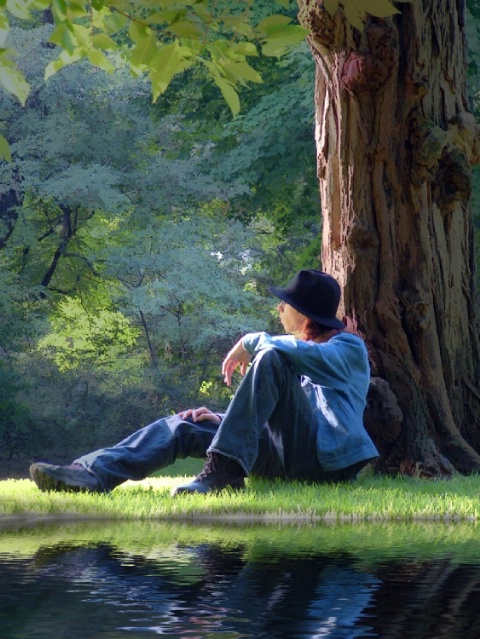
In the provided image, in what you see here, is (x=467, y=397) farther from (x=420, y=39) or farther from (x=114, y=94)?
(x=114, y=94)

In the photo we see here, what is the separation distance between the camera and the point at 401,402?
7691 millimetres

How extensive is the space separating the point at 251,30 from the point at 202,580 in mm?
1944

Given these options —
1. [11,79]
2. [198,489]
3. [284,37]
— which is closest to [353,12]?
[284,37]

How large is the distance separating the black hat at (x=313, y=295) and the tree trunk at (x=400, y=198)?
3.12 ft

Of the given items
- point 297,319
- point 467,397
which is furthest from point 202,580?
point 467,397

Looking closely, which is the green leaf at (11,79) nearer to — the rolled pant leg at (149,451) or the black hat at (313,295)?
the rolled pant leg at (149,451)

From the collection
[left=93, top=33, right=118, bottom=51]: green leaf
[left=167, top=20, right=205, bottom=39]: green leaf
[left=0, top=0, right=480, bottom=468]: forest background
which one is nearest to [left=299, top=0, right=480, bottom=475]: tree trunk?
[left=93, top=33, right=118, bottom=51]: green leaf

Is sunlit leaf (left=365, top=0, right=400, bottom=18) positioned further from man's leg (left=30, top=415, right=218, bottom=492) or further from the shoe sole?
man's leg (left=30, top=415, right=218, bottom=492)

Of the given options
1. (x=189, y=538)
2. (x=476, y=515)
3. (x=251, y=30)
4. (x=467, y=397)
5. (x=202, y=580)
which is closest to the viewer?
(x=202, y=580)

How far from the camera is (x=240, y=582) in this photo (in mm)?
3246

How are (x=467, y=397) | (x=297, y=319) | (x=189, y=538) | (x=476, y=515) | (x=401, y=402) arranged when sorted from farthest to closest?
1. (x=467, y=397)
2. (x=401, y=402)
3. (x=297, y=319)
4. (x=476, y=515)
5. (x=189, y=538)

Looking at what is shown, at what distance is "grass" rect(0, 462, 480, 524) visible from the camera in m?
5.25

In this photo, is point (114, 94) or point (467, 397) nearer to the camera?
point (467, 397)

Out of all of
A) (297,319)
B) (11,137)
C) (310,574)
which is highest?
(11,137)
